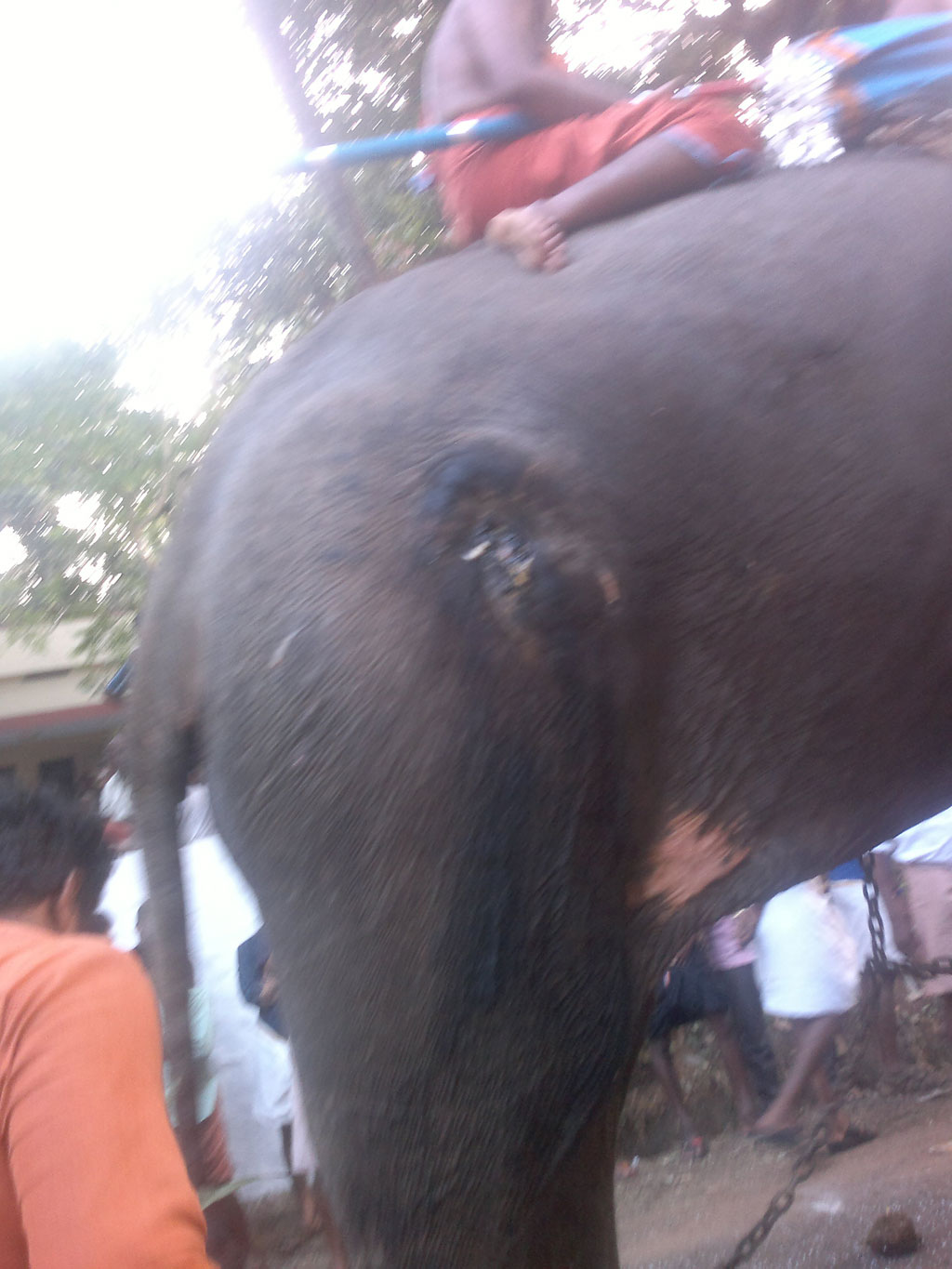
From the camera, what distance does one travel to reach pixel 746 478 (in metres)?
1.57

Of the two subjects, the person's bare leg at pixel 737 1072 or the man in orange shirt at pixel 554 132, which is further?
the person's bare leg at pixel 737 1072

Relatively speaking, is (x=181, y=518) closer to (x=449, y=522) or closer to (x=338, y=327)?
(x=338, y=327)

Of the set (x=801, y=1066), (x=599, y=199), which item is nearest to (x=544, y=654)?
(x=599, y=199)

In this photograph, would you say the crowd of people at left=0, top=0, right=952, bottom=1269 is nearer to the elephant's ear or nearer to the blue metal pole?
the blue metal pole

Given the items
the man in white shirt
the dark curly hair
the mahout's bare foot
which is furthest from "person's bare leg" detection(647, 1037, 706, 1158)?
the mahout's bare foot

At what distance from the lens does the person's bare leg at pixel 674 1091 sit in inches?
241

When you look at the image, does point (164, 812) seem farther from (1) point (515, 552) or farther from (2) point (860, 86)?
(2) point (860, 86)

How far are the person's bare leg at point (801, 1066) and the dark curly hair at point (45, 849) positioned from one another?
13.8 feet

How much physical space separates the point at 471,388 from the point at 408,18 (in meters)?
4.98

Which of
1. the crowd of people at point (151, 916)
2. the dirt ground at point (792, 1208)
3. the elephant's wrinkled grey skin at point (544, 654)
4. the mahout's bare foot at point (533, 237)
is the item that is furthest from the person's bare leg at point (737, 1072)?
the mahout's bare foot at point (533, 237)

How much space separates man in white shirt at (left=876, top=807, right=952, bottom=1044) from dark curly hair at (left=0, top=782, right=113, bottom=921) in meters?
4.15

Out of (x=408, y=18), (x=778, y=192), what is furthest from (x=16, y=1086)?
(x=408, y=18)

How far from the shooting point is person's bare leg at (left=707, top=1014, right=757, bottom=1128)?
20.5 ft

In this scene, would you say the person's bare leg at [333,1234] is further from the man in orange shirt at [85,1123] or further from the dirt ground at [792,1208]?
the dirt ground at [792,1208]
